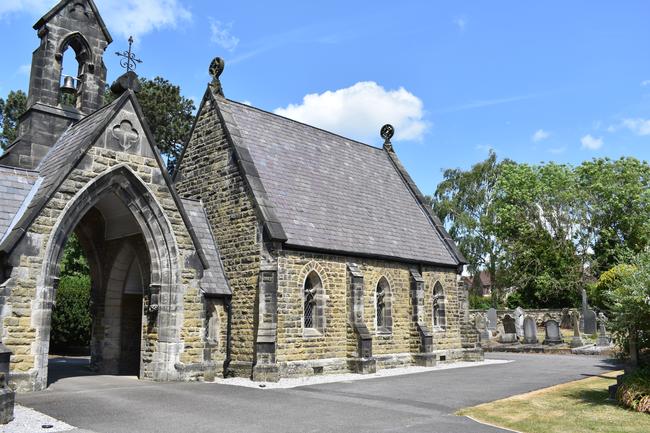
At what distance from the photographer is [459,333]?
76.4ft

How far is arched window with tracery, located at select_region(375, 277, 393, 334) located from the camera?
20.0m

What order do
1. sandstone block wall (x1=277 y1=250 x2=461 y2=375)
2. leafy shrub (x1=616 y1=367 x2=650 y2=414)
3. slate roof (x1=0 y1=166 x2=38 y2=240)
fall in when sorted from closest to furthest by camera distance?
leafy shrub (x1=616 y1=367 x2=650 y2=414) → slate roof (x1=0 y1=166 x2=38 y2=240) → sandstone block wall (x1=277 y1=250 x2=461 y2=375)

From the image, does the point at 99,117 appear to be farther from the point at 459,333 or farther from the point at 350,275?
the point at 459,333

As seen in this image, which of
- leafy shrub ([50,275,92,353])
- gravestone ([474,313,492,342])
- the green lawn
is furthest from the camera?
gravestone ([474,313,492,342])

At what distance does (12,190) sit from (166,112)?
27243mm

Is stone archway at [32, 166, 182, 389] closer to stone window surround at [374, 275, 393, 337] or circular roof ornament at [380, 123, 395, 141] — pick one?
stone window surround at [374, 275, 393, 337]

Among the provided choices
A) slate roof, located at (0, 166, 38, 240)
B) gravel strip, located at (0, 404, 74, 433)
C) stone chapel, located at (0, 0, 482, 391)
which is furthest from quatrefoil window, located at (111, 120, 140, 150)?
gravel strip, located at (0, 404, 74, 433)

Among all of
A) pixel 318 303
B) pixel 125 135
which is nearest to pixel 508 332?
pixel 318 303

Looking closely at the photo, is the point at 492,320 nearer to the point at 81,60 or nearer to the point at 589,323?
the point at 589,323

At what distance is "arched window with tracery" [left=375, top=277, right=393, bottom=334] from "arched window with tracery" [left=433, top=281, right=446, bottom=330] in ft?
10.4

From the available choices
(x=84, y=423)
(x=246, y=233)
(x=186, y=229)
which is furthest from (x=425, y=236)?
(x=84, y=423)

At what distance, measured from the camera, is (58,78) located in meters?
17.4

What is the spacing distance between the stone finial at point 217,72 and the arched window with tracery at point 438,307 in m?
11.7

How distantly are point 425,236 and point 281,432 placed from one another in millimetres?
15933
